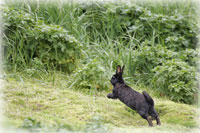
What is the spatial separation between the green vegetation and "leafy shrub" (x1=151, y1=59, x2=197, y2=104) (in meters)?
0.02

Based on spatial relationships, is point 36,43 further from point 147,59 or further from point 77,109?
point 147,59

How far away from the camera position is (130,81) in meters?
6.56

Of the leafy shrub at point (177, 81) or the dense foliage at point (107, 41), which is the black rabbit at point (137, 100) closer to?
the dense foliage at point (107, 41)

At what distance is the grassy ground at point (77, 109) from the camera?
4031 mm

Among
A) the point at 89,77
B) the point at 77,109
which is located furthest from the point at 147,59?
the point at 77,109

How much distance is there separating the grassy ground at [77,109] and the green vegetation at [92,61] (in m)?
0.01

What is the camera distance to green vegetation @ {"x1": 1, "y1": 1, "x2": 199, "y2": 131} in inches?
175

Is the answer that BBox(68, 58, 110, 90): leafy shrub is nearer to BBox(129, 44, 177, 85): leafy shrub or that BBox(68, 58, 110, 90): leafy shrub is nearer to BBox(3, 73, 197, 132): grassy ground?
BBox(3, 73, 197, 132): grassy ground

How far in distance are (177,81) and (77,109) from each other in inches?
97.7

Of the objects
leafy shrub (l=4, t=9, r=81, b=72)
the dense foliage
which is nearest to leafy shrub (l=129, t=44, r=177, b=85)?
the dense foliage

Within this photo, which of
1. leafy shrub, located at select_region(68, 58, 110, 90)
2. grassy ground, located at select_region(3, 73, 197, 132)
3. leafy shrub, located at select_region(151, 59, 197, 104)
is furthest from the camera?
leafy shrub, located at select_region(151, 59, 197, 104)

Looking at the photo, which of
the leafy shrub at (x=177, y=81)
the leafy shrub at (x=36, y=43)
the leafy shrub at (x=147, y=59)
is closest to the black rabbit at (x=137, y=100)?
the leafy shrub at (x=177, y=81)

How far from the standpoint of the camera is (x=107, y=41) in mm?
7871

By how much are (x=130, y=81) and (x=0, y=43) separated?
2935mm
